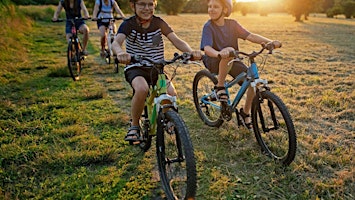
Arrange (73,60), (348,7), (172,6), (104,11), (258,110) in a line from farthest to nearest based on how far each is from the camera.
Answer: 1. (172,6)
2. (348,7)
3. (104,11)
4. (73,60)
5. (258,110)

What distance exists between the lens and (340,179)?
131 inches

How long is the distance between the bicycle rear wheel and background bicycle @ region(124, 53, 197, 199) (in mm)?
4478

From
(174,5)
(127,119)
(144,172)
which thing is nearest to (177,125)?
(144,172)

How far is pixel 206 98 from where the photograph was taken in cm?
494

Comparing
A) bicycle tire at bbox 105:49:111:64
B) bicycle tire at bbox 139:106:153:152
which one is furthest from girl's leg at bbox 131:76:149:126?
bicycle tire at bbox 105:49:111:64

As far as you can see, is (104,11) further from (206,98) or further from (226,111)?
(226,111)

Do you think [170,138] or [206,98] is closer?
[170,138]

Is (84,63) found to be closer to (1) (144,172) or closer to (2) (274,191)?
(1) (144,172)

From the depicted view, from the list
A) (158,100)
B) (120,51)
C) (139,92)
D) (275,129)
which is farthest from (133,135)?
(275,129)

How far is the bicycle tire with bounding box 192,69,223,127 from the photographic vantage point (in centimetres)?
479

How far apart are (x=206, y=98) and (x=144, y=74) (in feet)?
5.54

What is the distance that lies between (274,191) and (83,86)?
517 cm

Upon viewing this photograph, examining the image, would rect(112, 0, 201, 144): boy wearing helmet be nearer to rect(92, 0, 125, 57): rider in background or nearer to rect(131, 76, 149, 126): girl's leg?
rect(131, 76, 149, 126): girl's leg

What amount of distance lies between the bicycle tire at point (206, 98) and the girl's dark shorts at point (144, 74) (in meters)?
1.41
